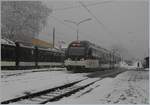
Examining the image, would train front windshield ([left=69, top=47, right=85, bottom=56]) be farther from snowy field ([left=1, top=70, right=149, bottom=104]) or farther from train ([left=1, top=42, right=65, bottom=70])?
snowy field ([left=1, top=70, right=149, bottom=104])

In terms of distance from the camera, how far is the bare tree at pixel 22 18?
173ft

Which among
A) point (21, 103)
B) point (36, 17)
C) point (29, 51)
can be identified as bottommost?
point (21, 103)

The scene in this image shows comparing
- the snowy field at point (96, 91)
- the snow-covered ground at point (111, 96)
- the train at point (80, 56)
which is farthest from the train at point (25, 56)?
the snow-covered ground at point (111, 96)

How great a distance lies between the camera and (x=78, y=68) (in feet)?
106

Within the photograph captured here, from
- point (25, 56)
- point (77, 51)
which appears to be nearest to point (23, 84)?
point (77, 51)

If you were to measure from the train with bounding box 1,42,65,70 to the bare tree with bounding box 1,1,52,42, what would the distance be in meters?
12.1

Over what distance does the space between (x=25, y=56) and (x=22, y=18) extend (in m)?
21.6

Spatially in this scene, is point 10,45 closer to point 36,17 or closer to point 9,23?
point 9,23

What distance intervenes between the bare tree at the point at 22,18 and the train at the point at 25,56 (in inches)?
476

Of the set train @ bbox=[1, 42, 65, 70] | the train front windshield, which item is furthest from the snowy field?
the train front windshield

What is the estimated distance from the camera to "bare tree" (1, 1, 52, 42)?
173ft

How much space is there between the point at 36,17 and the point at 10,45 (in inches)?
1101

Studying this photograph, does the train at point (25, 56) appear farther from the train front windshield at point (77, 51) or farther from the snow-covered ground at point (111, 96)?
the snow-covered ground at point (111, 96)

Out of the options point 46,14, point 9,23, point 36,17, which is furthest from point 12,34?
point 46,14
